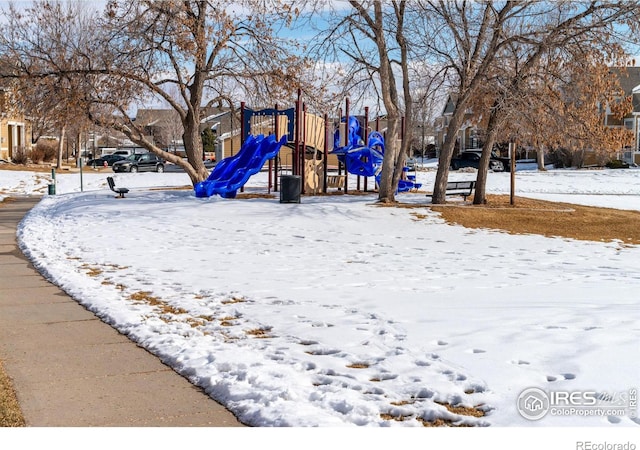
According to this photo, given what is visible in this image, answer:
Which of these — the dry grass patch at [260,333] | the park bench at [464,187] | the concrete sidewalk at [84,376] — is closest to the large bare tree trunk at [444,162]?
the park bench at [464,187]

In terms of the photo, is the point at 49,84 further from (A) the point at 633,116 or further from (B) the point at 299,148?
(A) the point at 633,116

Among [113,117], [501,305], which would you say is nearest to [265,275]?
[501,305]

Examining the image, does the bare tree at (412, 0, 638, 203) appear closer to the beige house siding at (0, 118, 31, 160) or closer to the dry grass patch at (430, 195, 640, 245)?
the dry grass patch at (430, 195, 640, 245)

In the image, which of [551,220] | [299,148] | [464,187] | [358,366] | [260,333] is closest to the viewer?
[358,366]

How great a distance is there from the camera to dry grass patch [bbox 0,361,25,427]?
210 inches

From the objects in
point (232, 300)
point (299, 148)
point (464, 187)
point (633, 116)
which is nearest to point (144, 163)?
point (299, 148)

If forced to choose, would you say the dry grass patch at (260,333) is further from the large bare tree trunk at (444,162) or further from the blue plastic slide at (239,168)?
the large bare tree trunk at (444,162)

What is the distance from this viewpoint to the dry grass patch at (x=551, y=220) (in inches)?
750

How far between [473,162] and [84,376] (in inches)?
2002

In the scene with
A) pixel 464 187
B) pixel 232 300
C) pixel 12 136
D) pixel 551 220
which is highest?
pixel 12 136

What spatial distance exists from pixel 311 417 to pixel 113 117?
64.7ft

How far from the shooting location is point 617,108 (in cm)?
2131

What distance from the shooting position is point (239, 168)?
24.6m

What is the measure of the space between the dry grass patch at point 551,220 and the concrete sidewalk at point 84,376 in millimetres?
12750
